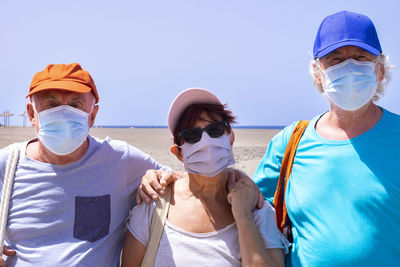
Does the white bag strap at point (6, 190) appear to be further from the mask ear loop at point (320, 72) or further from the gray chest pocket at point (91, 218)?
the mask ear loop at point (320, 72)

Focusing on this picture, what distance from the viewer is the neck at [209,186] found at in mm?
2797

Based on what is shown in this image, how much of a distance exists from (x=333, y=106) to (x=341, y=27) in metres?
0.64

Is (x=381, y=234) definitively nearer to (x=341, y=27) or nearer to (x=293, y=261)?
(x=293, y=261)

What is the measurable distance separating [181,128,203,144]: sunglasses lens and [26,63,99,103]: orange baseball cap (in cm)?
86

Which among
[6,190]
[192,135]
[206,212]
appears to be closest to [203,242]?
[206,212]

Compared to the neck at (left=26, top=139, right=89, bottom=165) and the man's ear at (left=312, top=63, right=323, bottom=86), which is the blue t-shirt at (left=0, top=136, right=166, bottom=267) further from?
the man's ear at (left=312, top=63, right=323, bottom=86)

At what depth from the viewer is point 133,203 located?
3.02 meters

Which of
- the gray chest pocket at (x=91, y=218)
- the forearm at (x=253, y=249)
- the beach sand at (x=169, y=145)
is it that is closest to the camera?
the forearm at (x=253, y=249)

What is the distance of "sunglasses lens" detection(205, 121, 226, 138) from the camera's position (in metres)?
2.70

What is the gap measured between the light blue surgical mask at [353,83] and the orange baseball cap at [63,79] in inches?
78.5

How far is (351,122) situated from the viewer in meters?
2.64

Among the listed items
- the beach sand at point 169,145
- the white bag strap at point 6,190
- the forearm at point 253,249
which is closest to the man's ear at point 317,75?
the forearm at point 253,249

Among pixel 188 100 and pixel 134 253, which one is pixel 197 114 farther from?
pixel 134 253

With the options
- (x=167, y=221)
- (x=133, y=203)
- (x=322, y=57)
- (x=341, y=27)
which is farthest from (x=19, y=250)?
(x=341, y=27)
